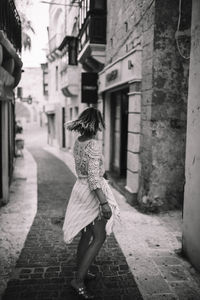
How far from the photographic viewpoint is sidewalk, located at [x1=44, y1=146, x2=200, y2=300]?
340 centimetres

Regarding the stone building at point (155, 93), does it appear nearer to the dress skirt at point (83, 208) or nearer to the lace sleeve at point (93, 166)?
the dress skirt at point (83, 208)

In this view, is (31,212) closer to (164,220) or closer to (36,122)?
(164,220)

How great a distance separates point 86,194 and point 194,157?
1477 mm

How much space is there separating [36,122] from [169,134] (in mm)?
48594

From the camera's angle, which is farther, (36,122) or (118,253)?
(36,122)

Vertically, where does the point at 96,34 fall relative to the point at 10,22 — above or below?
above

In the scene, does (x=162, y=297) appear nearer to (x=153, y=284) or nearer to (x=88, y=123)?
(x=153, y=284)

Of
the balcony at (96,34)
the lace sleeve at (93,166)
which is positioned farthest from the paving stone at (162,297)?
the balcony at (96,34)

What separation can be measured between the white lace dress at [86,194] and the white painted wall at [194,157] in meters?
1.11

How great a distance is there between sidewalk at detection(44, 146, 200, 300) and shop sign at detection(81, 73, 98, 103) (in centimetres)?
555

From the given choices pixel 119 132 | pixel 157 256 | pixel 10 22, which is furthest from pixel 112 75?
pixel 157 256

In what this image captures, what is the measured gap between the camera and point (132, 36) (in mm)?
7414

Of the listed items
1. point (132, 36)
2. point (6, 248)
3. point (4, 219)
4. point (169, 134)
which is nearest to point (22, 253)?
point (6, 248)

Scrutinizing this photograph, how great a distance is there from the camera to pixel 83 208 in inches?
127
